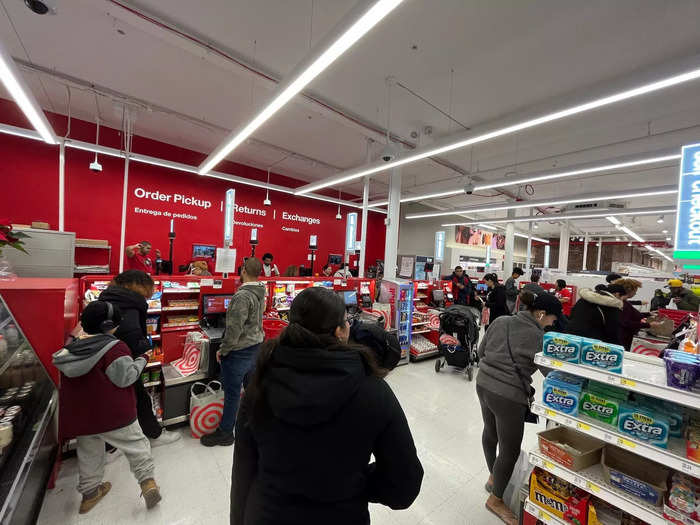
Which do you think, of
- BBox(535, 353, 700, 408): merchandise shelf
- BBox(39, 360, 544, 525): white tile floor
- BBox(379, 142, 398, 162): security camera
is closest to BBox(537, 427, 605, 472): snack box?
BBox(535, 353, 700, 408): merchandise shelf

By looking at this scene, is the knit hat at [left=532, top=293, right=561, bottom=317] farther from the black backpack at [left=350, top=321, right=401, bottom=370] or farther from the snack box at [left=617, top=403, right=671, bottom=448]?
the black backpack at [left=350, top=321, right=401, bottom=370]

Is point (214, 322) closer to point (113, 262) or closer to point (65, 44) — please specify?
point (65, 44)

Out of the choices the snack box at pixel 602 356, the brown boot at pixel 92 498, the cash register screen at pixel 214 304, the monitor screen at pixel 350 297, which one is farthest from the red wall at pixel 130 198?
the snack box at pixel 602 356

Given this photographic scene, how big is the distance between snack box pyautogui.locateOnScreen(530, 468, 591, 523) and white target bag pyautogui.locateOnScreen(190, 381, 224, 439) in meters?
2.80

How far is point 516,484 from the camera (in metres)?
2.39

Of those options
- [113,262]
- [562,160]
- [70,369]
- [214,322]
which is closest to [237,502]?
[70,369]

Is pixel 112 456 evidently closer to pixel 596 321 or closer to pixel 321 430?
pixel 321 430

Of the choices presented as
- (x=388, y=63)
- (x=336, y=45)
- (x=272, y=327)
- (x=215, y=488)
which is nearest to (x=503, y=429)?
(x=215, y=488)

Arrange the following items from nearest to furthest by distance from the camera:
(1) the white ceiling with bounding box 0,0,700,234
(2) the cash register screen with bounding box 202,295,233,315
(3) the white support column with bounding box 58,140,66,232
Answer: (1) the white ceiling with bounding box 0,0,700,234 → (2) the cash register screen with bounding box 202,295,233,315 → (3) the white support column with bounding box 58,140,66,232

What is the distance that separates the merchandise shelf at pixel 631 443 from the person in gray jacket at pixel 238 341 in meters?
2.39

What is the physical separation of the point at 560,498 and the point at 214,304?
12.2 feet

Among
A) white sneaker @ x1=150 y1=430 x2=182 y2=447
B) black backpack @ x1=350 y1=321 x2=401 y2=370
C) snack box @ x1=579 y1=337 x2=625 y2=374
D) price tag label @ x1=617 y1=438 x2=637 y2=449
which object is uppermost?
black backpack @ x1=350 y1=321 x2=401 y2=370

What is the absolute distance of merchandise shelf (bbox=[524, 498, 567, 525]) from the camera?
168 centimetres

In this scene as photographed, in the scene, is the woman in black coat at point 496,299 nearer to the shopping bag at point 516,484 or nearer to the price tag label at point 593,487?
the shopping bag at point 516,484
